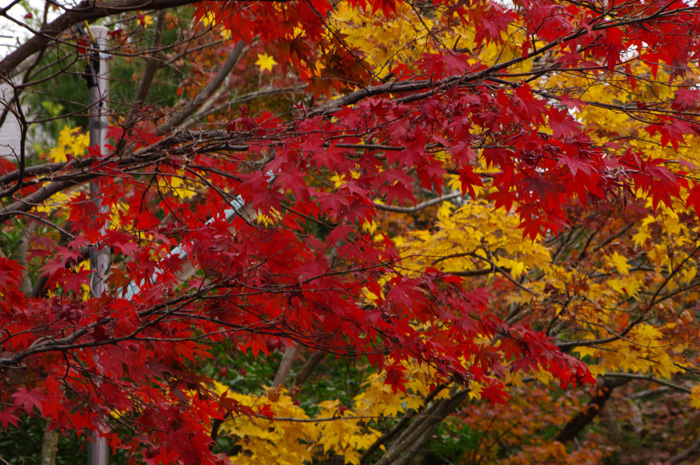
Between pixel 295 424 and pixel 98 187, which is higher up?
pixel 98 187

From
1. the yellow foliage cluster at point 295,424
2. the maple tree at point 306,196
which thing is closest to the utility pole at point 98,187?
the maple tree at point 306,196

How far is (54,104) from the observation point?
10.9 meters

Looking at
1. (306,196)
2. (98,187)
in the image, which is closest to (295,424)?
(98,187)

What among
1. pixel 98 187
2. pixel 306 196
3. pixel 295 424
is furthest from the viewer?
pixel 295 424

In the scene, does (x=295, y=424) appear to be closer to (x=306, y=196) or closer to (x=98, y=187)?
(x=98, y=187)

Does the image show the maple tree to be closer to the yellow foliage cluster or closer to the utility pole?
the utility pole

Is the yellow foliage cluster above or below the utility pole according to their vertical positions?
below

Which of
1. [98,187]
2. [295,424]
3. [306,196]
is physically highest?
[98,187]

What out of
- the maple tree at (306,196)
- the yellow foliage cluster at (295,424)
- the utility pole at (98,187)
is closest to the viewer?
the maple tree at (306,196)

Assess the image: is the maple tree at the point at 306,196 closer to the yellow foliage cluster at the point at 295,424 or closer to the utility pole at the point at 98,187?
the utility pole at the point at 98,187

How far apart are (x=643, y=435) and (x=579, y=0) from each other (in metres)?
10.5

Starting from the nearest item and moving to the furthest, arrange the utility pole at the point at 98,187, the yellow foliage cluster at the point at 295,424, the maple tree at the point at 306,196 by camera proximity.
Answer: the maple tree at the point at 306,196 → the utility pole at the point at 98,187 → the yellow foliage cluster at the point at 295,424

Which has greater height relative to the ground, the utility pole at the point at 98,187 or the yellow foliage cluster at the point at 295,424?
the utility pole at the point at 98,187

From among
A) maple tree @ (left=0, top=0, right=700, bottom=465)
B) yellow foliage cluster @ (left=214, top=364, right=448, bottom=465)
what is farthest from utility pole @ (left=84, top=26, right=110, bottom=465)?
yellow foliage cluster @ (left=214, top=364, right=448, bottom=465)
